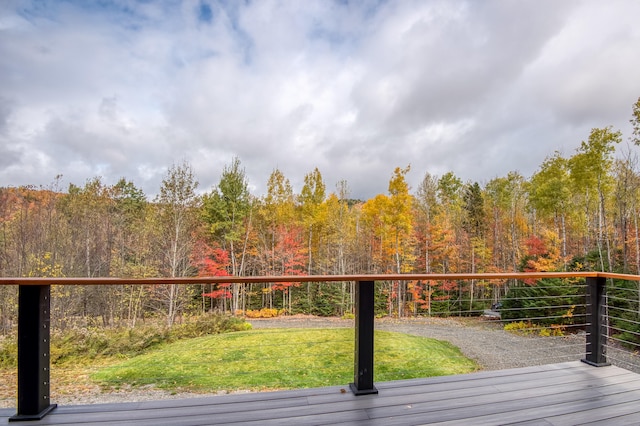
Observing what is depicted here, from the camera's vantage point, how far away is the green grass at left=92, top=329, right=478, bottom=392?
569 centimetres

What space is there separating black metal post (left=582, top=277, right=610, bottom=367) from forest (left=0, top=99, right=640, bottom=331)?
435cm

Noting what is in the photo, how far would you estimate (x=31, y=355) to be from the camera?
171 centimetres

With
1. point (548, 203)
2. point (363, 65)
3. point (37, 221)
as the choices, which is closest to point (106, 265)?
point (37, 221)

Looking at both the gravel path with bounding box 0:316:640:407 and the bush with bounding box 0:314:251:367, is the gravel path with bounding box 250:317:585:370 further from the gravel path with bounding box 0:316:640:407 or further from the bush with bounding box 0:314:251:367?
the bush with bounding box 0:314:251:367

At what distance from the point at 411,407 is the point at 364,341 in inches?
16.8

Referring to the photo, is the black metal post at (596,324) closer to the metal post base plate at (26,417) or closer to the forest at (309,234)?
the metal post base plate at (26,417)

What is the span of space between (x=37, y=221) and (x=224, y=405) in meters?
11.0

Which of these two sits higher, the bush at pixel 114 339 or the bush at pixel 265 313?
the bush at pixel 114 339

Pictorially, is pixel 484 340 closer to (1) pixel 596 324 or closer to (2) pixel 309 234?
(1) pixel 596 324

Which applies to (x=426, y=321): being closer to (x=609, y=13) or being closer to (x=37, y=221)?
(x=609, y=13)

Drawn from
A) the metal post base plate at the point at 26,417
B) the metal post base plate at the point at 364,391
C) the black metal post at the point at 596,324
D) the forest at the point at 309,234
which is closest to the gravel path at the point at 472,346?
the forest at the point at 309,234

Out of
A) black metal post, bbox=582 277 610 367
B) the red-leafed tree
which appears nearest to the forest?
the red-leafed tree

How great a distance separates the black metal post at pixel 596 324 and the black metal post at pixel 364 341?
1.84m

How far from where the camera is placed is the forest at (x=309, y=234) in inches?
386
